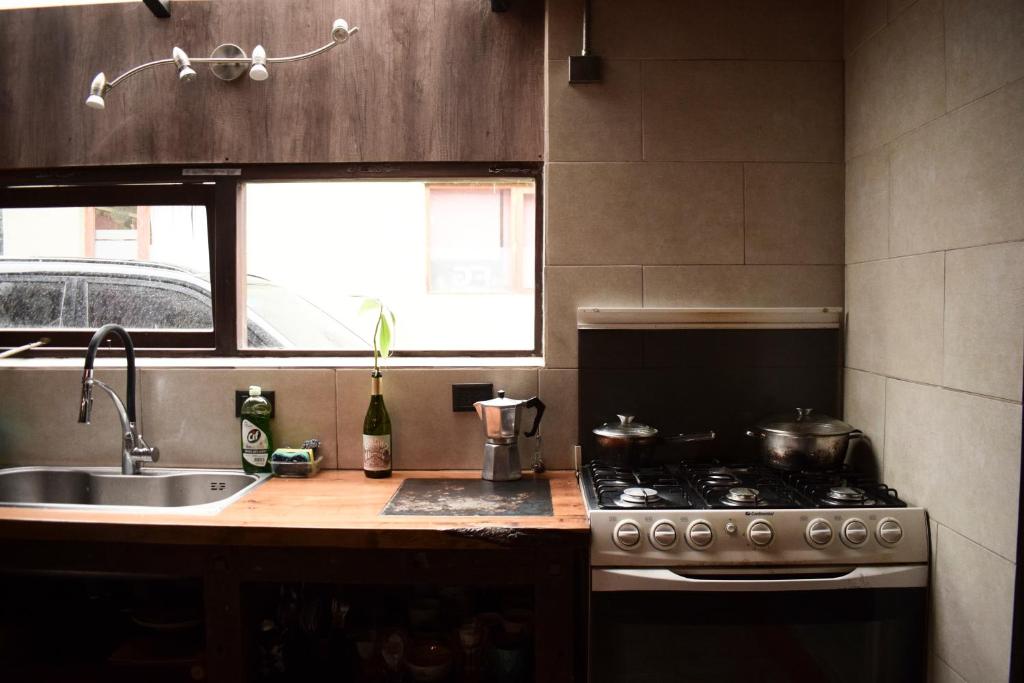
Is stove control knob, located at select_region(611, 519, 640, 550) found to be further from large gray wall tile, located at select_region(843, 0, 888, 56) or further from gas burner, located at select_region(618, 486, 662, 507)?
large gray wall tile, located at select_region(843, 0, 888, 56)

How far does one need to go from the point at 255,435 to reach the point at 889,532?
5.93ft

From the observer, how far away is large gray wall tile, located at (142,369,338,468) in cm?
212

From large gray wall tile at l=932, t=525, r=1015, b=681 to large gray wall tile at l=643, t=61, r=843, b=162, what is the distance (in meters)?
1.21

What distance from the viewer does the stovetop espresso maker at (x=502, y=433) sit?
1.92 metres

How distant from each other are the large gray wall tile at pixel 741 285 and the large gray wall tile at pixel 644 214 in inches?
1.7

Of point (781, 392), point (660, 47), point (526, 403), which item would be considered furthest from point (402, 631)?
point (660, 47)

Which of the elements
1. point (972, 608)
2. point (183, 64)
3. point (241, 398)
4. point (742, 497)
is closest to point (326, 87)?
point (183, 64)

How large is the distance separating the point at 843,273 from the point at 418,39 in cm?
158

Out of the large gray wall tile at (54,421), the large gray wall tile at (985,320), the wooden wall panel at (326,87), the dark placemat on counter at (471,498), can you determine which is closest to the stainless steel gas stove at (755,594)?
the dark placemat on counter at (471,498)

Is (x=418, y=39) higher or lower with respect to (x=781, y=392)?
higher

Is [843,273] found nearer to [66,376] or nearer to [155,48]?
[155,48]

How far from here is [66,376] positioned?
2.18 metres

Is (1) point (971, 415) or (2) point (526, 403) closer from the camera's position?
(1) point (971, 415)

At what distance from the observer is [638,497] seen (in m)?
1.63
